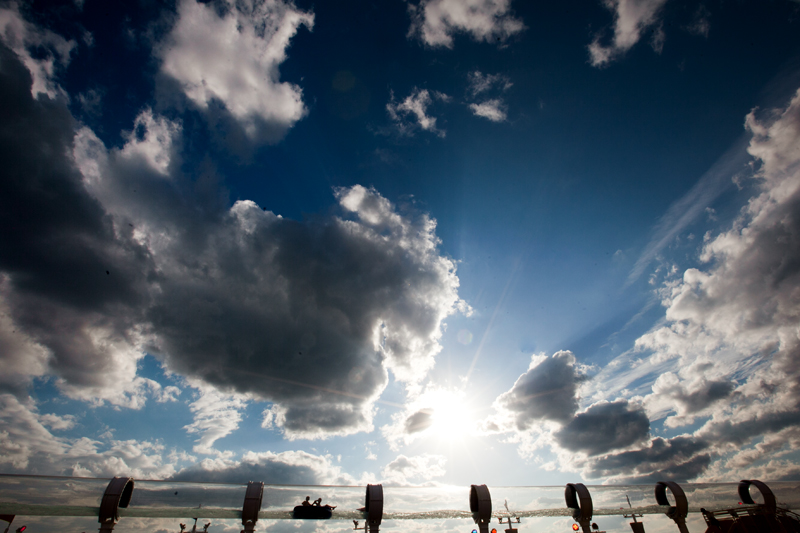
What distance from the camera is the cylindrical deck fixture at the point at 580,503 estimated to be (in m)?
13.0

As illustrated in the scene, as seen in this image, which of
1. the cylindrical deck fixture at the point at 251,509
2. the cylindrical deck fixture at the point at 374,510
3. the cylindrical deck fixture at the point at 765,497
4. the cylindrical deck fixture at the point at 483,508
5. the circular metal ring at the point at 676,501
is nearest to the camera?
the cylindrical deck fixture at the point at 251,509

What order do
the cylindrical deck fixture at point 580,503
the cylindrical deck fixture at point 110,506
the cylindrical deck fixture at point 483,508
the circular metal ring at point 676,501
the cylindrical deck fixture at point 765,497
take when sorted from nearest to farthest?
the cylindrical deck fixture at point 110,506 → the cylindrical deck fixture at point 483,508 → the cylindrical deck fixture at point 580,503 → the circular metal ring at point 676,501 → the cylindrical deck fixture at point 765,497

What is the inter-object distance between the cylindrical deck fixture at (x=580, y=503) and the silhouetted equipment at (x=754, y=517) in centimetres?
1297

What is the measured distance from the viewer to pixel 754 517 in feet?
57.4

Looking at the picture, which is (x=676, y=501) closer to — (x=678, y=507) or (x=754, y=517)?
(x=678, y=507)

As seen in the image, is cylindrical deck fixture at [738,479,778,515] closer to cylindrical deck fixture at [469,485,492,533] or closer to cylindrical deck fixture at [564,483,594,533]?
Answer: cylindrical deck fixture at [564,483,594,533]

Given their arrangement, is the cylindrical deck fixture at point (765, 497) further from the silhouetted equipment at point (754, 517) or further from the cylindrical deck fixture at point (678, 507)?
the cylindrical deck fixture at point (678, 507)

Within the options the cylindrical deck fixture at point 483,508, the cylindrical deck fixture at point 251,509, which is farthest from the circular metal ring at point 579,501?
the cylindrical deck fixture at point 251,509

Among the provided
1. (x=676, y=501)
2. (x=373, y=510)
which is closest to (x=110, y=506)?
(x=373, y=510)

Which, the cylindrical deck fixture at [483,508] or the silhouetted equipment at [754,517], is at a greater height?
the cylindrical deck fixture at [483,508]

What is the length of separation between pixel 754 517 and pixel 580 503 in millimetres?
15087

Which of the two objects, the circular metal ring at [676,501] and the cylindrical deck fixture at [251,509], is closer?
the cylindrical deck fixture at [251,509]

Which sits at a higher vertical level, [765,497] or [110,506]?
[110,506]

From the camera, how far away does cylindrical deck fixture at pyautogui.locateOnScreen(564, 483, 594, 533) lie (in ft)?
42.8
